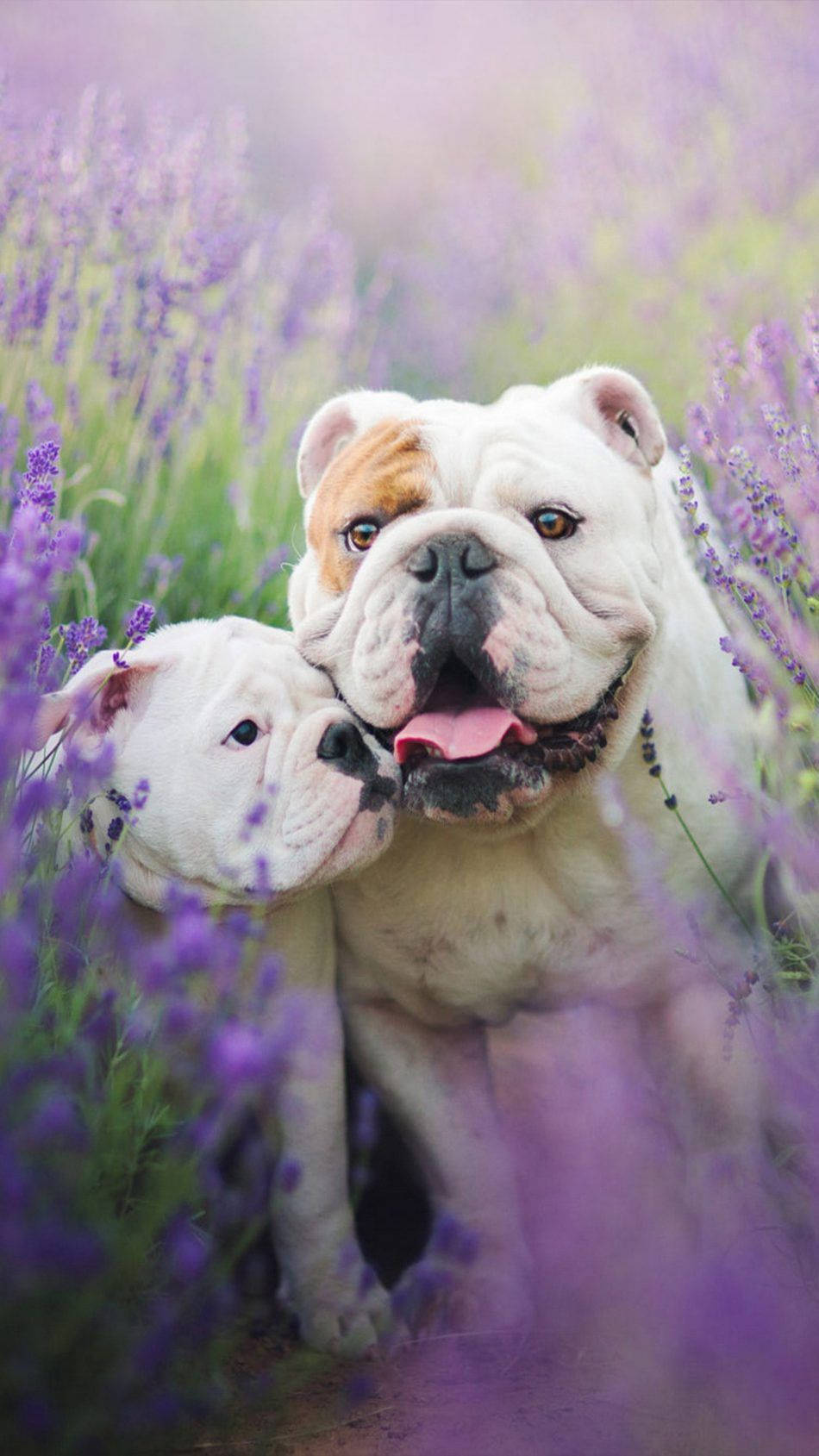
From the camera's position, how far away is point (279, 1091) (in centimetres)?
234

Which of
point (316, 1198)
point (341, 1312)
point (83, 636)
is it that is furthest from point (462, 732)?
point (341, 1312)

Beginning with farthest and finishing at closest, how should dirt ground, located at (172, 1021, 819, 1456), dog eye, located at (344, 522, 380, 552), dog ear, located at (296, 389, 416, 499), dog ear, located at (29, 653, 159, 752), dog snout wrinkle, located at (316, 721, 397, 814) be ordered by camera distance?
dog ear, located at (296, 389, 416, 499) → dog eye, located at (344, 522, 380, 552) → dog snout wrinkle, located at (316, 721, 397, 814) → dog ear, located at (29, 653, 159, 752) → dirt ground, located at (172, 1021, 819, 1456)

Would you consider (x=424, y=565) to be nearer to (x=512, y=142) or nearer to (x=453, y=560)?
(x=453, y=560)

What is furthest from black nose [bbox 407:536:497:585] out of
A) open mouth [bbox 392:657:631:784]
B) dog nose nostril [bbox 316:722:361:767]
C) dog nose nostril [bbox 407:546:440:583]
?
dog nose nostril [bbox 316:722:361:767]

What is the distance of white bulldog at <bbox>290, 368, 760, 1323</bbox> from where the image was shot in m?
2.02

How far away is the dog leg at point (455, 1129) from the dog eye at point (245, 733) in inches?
25.6

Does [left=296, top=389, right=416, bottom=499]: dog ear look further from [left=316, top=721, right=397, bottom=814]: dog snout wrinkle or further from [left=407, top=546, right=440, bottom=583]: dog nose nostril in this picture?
[left=316, top=721, right=397, bottom=814]: dog snout wrinkle

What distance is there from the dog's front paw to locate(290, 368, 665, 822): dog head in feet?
2.85

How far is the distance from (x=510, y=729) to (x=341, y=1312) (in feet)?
3.52

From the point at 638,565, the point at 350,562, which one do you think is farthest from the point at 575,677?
the point at 350,562

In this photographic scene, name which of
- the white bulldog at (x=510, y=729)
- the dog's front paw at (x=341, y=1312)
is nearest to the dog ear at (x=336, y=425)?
the white bulldog at (x=510, y=729)

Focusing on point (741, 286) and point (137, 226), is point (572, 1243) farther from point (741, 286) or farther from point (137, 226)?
point (741, 286)

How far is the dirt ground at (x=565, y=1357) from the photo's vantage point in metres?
1.75

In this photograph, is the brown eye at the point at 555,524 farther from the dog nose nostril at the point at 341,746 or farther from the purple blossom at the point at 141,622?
the purple blossom at the point at 141,622
